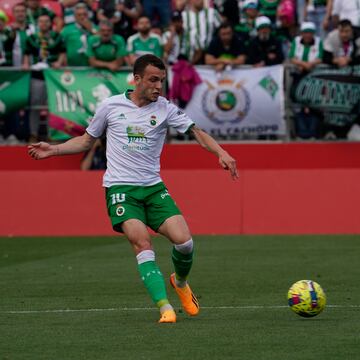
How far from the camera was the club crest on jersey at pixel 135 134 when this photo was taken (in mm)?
10680

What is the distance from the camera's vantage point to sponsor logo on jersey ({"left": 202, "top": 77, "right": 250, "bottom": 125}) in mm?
22109

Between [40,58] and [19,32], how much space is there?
66 centimetres

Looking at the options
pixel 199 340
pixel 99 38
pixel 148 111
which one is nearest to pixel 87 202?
pixel 99 38

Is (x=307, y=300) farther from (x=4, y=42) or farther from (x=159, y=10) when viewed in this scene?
(x=159, y=10)

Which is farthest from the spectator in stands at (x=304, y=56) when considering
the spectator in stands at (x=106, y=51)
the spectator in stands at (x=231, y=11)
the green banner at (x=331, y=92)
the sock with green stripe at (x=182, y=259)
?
the sock with green stripe at (x=182, y=259)

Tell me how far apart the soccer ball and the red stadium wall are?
33.9ft

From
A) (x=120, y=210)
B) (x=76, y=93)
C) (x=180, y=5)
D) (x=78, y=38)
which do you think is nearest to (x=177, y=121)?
(x=120, y=210)

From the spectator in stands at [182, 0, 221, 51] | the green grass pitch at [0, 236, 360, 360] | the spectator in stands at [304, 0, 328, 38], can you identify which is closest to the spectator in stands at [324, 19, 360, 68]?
the spectator in stands at [304, 0, 328, 38]

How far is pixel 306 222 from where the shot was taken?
20.6m

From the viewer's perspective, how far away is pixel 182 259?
35.6 feet

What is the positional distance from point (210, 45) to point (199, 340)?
45.3ft

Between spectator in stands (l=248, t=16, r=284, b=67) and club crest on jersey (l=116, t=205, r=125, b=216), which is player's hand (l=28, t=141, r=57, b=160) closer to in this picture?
club crest on jersey (l=116, t=205, r=125, b=216)

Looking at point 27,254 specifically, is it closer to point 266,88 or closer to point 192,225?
point 192,225

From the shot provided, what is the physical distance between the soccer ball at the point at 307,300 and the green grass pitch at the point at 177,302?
102mm
